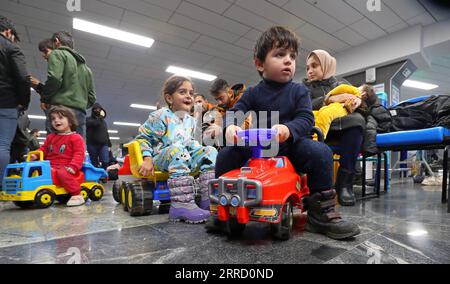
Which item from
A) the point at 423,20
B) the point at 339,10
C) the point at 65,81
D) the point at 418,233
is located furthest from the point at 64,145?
the point at 423,20

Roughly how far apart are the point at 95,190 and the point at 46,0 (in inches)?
126

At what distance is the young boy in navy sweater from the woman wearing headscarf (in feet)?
2.45

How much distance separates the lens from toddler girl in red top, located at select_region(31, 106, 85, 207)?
178 centimetres

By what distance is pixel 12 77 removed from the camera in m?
1.73

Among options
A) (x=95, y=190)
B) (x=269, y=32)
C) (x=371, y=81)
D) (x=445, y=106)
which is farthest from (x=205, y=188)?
(x=371, y=81)

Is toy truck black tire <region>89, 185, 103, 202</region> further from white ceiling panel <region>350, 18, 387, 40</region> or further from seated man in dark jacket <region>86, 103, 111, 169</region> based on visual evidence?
white ceiling panel <region>350, 18, 387, 40</region>

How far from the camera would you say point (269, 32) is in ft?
3.06

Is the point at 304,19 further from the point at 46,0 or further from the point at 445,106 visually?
the point at 46,0

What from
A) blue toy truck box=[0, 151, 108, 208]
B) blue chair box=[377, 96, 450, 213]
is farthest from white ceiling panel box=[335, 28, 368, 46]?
blue toy truck box=[0, 151, 108, 208]

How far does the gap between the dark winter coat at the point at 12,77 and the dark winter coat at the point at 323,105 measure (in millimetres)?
2046

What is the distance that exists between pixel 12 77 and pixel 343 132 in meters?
2.33

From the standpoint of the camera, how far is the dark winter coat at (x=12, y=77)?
5.49ft

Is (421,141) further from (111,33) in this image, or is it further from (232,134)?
(111,33)

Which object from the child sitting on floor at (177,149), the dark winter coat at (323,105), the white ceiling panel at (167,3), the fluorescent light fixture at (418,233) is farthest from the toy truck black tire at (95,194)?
the white ceiling panel at (167,3)
